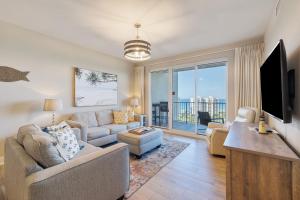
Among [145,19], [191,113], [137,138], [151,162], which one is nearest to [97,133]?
A: [137,138]

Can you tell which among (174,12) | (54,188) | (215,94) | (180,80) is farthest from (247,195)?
(180,80)

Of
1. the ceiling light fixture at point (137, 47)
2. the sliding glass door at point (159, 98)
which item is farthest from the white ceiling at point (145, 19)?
the sliding glass door at point (159, 98)

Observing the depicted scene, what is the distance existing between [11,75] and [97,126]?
198cm

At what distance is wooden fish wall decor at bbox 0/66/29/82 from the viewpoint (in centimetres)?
261

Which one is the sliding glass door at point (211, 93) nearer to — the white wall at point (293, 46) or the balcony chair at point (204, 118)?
the balcony chair at point (204, 118)

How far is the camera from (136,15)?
7.70 feet

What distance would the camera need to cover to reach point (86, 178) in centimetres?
129

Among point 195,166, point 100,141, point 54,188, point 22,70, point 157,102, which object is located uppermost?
point 22,70

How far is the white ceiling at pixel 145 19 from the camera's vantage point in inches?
82.4

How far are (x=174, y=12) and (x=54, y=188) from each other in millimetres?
2589

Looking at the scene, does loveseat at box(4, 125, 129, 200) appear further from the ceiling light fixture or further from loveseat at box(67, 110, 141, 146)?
the ceiling light fixture

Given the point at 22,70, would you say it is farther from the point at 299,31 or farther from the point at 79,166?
the point at 299,31

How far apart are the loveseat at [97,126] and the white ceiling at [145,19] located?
184 centimetres

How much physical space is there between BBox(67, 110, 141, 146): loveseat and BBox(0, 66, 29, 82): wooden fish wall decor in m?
1.21
